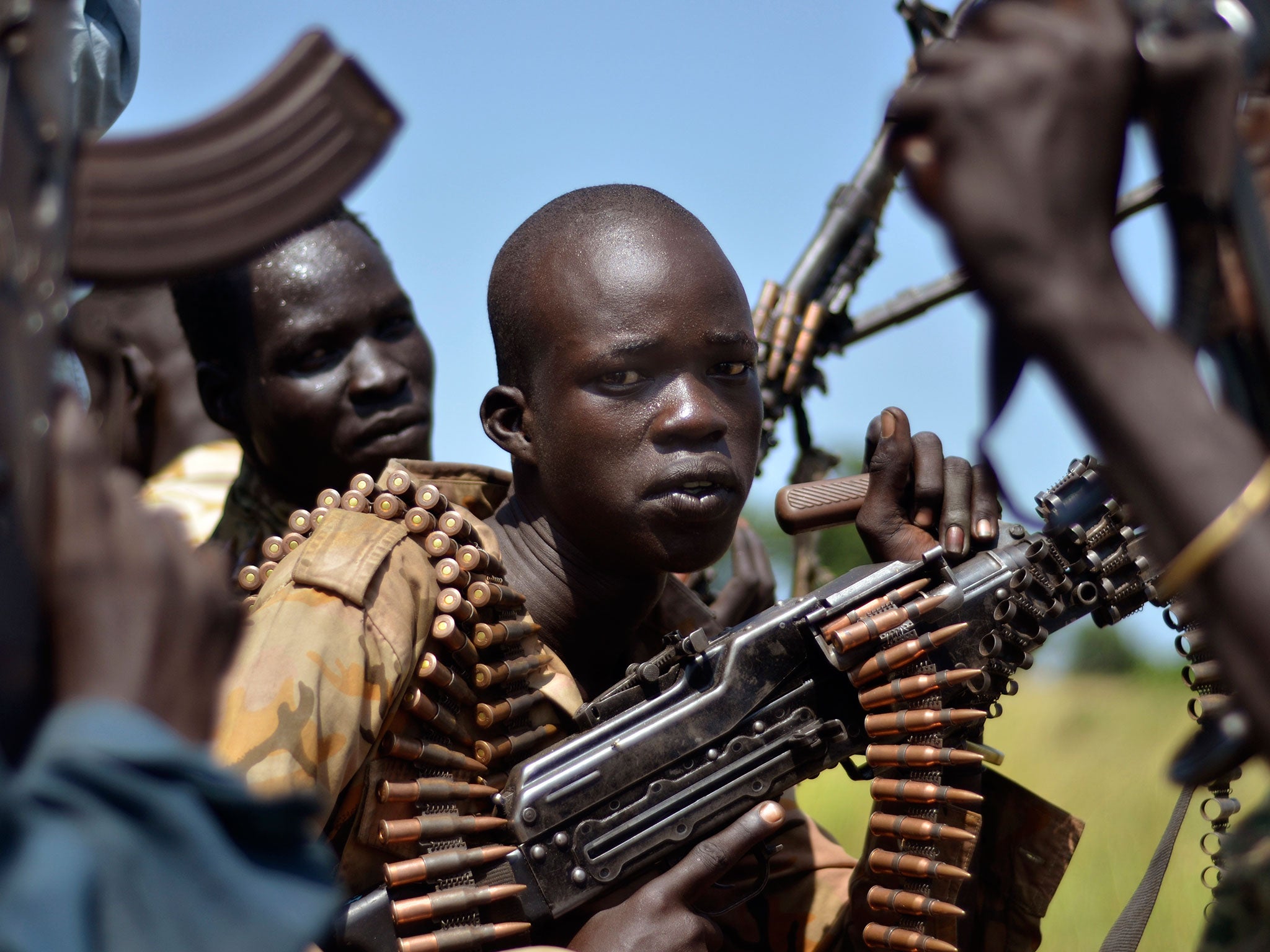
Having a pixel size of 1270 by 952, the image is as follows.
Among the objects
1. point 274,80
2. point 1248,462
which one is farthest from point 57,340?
point 1248,462

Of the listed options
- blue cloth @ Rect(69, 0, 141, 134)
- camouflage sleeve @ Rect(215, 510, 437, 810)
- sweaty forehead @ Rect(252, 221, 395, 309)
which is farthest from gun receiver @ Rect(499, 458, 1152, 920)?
blue cloth @ Rect(69, 0, 141, 134)

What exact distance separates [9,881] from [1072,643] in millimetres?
21211

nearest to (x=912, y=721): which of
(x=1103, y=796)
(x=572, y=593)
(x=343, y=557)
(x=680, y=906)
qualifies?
(x=680, y=906)

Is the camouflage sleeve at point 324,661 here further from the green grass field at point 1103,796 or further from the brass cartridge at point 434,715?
the green grass field at point 1103,796

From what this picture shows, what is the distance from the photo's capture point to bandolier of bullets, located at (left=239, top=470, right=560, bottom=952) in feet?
9.82

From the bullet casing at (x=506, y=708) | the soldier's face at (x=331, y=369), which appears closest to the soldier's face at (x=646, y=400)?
the bullet casing at (x=506, y=708)

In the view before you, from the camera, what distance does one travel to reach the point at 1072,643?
69.5 ft

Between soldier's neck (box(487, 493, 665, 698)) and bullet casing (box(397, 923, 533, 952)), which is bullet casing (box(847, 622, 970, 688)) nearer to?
soldier's neck (box(487, 493, 665, 698))

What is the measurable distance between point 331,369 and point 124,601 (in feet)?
10.1

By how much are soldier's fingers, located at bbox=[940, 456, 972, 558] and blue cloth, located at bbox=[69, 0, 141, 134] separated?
7.98 feet

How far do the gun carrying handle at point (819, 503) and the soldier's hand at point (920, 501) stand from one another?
37 mm

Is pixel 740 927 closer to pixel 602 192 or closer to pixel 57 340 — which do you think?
pixel 602 192

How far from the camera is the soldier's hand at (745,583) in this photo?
18.9ft

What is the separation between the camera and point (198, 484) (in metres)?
6.06
